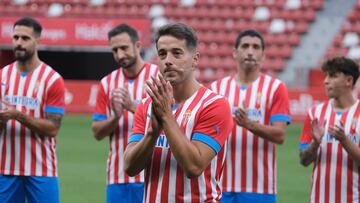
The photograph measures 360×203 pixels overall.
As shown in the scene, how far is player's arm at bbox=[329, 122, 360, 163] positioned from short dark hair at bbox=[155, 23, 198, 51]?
5.77ft

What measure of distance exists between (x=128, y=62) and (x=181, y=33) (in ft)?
8.06

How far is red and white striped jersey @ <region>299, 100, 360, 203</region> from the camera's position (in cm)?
585

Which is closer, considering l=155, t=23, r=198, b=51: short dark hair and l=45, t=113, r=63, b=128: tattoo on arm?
l=155, t=23, r=198, b=51: short dark hair

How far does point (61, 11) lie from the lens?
23.6m

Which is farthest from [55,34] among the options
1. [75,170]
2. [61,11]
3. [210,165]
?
[210,165]

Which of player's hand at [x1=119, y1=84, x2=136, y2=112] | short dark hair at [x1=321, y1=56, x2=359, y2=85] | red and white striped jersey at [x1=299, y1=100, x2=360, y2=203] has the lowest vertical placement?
red and white striped jersey at [x1=299, y1=100, x2=360, y2=203]

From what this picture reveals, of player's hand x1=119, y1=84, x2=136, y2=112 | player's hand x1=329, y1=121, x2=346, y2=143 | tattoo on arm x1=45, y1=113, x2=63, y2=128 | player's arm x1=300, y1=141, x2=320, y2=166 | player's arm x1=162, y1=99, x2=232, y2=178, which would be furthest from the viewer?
tattoo on arm x1=45, y1=113, x2=63, y2=128

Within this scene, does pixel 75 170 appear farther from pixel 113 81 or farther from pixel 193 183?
pixel 193 183

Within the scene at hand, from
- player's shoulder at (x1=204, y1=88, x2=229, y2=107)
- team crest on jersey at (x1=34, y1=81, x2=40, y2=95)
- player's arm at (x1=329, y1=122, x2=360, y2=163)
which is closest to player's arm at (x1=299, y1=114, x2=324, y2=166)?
player's arm at (x1=329, y1=122, x2=360, y2=163)

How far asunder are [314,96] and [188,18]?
5849 mm

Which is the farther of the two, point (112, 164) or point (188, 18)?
point (188, 18)

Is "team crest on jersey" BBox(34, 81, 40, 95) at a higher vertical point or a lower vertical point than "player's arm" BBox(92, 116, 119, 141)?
higher

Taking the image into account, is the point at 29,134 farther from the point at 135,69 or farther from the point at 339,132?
the point at 339,132

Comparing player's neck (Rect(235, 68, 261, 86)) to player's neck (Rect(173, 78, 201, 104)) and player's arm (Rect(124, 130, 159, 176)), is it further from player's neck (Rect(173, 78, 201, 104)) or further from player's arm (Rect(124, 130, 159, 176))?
player's arm (Rect(124, 130, 159, 176))
